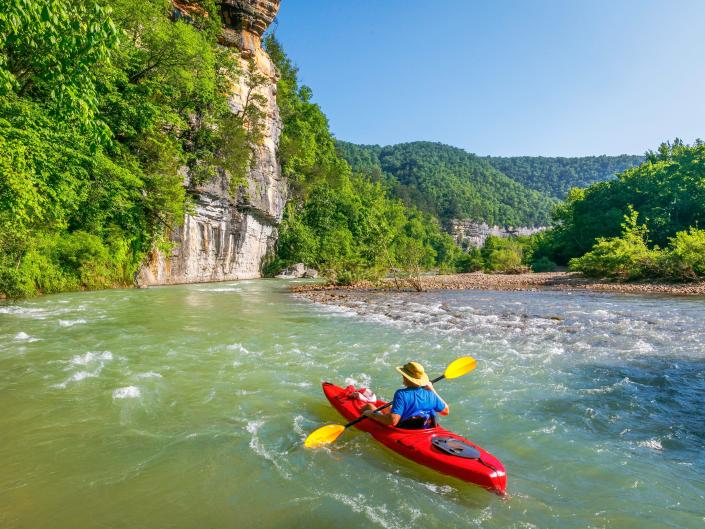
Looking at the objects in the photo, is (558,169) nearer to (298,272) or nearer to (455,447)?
(298,272)

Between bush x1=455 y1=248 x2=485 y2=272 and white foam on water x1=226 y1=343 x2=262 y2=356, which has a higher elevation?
bush x1=455 y1=248 x2=485 y2=272

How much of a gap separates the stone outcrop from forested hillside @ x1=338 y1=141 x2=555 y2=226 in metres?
1.75

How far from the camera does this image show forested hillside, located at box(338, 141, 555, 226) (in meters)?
113

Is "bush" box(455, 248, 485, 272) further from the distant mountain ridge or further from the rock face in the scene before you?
the rock face

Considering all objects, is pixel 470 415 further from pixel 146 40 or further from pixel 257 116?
pixel 257 116

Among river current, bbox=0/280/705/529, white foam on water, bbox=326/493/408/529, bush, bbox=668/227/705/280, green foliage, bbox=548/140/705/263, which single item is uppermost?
green foliage, bbox=548/140/705/263

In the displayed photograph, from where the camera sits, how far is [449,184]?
125 meters

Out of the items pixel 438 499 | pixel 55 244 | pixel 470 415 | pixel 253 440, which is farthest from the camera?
pixel 55 244

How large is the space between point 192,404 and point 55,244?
1410cm

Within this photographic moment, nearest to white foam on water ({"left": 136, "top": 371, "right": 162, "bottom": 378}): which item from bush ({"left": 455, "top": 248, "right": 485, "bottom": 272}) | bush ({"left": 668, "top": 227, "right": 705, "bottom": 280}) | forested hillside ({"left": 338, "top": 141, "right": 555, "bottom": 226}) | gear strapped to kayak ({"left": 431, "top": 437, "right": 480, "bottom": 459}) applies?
Result: gear strapped to kayak ({"left": 431, "top": 437, "right": 480, "bottom": 459})

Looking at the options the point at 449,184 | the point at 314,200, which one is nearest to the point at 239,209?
the point at 314,200

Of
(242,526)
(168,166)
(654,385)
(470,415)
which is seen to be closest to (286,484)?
(242,526)

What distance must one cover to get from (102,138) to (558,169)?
20616cm

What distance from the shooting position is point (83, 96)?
6152mm
